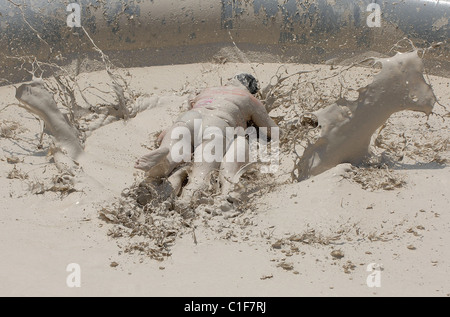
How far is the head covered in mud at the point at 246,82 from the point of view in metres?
4.28

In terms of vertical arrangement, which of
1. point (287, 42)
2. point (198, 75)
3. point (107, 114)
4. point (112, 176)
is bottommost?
point (112, 176)

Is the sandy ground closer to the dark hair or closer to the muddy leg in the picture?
the muddy leg

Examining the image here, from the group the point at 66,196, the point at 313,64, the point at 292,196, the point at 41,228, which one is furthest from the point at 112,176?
the point at 313,64

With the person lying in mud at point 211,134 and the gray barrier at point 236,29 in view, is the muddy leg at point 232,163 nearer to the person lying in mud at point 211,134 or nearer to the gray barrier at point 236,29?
the person lying in mud at point 211,134

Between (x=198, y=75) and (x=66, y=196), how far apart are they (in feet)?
7.93

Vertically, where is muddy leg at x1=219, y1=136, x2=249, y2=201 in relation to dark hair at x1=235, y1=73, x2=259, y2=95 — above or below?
below

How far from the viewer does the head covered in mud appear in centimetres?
428

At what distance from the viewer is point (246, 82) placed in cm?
430

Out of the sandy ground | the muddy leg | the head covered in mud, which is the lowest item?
the sandy ground

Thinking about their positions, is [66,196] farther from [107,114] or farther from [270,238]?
[107,114]

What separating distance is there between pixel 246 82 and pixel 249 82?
0.13 feet

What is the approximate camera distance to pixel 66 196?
3.00 m

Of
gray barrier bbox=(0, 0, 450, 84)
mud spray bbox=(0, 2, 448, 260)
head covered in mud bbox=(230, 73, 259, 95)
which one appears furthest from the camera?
gray barrier bbox=(0, 0, 450, 84)

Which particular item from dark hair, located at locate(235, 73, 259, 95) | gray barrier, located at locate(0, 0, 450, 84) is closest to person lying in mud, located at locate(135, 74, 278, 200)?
dark hair, located at locate(235, 73, 259, 95)
